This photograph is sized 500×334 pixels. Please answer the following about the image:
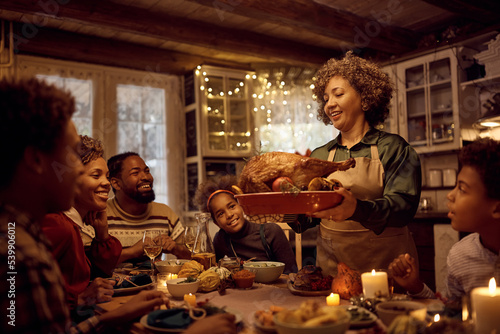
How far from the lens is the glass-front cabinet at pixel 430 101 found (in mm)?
4566

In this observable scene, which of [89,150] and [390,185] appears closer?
[390,185]

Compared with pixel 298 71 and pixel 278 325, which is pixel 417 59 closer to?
pixel 298 71

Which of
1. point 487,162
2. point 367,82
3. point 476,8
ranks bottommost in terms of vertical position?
point 487,162

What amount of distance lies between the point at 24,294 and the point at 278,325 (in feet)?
1.86

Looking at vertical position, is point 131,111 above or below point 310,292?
above

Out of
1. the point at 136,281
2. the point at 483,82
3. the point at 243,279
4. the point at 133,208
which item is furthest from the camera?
the point at 483,82

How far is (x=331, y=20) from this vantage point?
4.26 meters

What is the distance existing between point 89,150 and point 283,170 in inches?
46.9

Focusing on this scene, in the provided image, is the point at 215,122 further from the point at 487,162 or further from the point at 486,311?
the point at 486,311

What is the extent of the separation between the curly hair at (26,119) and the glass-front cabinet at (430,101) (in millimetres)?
4398

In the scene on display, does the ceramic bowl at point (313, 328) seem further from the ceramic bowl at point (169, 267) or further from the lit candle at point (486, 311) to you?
the ceramic bowl at point (169, 267)

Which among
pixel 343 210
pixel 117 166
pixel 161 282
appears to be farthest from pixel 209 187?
pixel 343 210

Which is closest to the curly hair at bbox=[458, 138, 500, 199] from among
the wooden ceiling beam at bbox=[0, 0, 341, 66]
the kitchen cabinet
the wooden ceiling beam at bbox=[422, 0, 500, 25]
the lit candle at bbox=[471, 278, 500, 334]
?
the lit candle at bbox=[471, 278, 500, 334]

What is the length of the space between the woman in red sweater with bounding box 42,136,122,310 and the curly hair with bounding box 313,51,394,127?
51.3 inches
